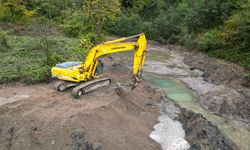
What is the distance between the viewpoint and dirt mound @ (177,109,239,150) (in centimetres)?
933

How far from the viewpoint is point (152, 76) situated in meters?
17.7

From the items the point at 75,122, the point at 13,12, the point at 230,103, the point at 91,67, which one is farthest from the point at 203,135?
the point at 13,12

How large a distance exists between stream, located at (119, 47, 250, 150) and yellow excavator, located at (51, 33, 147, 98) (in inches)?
104

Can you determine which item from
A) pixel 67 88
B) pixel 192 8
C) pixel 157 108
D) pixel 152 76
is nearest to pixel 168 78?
pixel 152 76

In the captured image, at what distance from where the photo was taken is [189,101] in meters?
13.9

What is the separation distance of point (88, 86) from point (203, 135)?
461 centimetres

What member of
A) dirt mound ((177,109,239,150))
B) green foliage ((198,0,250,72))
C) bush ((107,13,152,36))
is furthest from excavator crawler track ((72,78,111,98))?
bush ((107,13,152,36))

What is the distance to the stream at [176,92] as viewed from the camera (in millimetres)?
10203

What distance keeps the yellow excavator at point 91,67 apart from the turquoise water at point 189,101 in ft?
10.3

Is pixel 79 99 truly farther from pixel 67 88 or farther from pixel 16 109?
pixel 16 109

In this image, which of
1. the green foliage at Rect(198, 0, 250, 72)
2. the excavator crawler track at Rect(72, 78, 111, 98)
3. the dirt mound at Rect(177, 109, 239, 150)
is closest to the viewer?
the dirt mound at Rect(177, 109, 239, 150)

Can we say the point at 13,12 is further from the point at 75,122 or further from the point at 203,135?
the point at 203,135

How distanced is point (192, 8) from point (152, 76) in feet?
38.7

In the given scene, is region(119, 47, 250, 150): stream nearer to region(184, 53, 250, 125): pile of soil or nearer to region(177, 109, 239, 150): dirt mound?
region(177, 109, 239, 150): dirt mound
